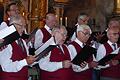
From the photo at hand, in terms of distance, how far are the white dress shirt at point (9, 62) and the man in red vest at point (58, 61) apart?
0.46 m

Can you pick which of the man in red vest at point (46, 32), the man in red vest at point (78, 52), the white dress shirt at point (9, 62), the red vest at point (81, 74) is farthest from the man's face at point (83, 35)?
the man in red vest at point (46, 32)

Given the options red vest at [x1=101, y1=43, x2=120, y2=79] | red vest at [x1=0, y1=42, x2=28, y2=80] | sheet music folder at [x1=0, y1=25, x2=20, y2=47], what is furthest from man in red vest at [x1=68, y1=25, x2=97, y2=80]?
sheet music folder at [x1=0, y1=25, x2=20, y2=47]

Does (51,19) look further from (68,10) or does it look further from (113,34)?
(68,10)

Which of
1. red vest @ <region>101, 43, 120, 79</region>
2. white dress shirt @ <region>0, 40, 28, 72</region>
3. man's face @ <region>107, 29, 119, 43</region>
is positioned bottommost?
red vest @ <region>101, 43, 120, 79</region>

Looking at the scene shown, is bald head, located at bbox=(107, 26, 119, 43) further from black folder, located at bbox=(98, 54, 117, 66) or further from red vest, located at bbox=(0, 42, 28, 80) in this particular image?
red vest, located at bbox=(0, 42, 28, 80)

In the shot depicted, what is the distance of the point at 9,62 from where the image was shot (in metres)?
4.69

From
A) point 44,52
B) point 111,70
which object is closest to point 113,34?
point 111,70

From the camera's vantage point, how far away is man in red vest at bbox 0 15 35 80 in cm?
471

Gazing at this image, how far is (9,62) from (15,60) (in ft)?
0.27

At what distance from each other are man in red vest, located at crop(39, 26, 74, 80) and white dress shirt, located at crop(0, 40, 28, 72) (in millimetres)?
459

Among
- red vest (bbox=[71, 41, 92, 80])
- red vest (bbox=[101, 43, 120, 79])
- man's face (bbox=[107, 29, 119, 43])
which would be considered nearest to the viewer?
red vest (bbox=[71, 41, 92, 80])

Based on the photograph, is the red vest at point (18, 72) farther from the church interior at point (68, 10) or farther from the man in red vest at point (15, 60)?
the church interior at point (68, 10)

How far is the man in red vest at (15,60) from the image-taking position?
4.71 m

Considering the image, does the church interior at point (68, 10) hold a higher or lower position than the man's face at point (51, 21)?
lower
